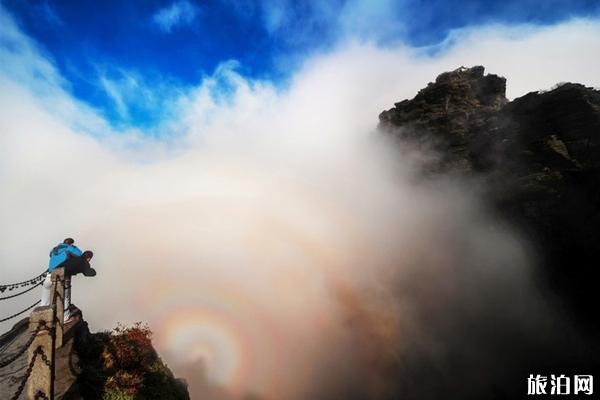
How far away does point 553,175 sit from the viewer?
33031 mm

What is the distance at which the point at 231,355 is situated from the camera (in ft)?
156

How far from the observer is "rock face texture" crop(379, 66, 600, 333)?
30.8 m

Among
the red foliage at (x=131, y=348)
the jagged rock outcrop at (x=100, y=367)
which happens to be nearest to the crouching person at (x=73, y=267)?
the jagged rock outcrop at (x=100, y=367)

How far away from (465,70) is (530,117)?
980 inches

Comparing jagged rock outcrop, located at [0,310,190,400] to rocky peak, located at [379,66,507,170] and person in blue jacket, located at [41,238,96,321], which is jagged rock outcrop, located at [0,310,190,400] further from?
rocky peak, located at [379,66,507,170]

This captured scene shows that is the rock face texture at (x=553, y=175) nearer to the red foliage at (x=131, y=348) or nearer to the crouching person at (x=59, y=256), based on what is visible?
the red foliage at (x=131, y=348)

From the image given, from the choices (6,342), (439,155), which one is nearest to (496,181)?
(439,155)

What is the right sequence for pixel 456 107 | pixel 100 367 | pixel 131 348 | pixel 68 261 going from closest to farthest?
1. pixel 68 261
2. pixel 100 367
3. pixel 131 348
4. pixel 456 107

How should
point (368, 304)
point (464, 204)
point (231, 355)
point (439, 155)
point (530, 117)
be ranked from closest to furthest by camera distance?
point (530, 117)
point (231, 355)
point (464, 204)
point (439, 155)
point (368, 304)

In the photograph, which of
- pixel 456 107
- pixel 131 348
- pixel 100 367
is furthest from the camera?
pixel 456 107

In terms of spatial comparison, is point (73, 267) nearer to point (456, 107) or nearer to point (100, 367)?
point (100, 367)

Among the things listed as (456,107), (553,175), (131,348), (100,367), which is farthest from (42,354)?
(456,107)

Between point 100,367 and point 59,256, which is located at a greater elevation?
point 59,256

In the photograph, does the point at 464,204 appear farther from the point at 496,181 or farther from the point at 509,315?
the point at 509,315
